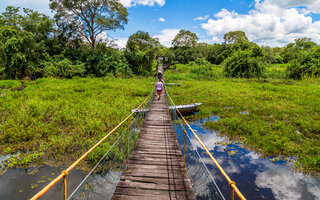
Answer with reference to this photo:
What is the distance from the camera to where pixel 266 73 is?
25.2 meters

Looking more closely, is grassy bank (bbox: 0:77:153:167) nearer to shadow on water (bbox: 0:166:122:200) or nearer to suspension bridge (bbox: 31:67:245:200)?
shadow on water (bbox: 0:166:122:200)

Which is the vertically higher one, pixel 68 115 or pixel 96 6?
pixel 96 6

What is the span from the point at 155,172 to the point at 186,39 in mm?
49322

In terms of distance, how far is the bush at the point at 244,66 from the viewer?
24750 millimetres

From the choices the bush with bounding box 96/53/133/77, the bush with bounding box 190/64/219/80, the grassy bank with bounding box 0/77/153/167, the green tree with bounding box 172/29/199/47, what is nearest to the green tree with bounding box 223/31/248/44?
the green tree with bounding box 172/29/199/47

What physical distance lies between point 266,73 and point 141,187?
28.5 metres

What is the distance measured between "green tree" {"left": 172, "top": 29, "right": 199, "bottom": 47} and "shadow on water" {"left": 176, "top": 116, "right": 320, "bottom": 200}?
45.6 m

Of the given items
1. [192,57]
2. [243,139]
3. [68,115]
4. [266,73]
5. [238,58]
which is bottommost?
[243,139]

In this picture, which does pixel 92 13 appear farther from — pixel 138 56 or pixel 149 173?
pixel 149 173

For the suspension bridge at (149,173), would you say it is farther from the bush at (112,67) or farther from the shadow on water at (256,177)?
the bush at (112,67)

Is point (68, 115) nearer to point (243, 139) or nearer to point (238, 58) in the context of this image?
point (243, 139)

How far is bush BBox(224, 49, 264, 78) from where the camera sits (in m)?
24.8

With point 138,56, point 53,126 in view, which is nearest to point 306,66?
point 138,56

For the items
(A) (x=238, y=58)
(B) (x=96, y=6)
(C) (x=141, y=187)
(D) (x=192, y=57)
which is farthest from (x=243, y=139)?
(D) (x=192, y=57)
